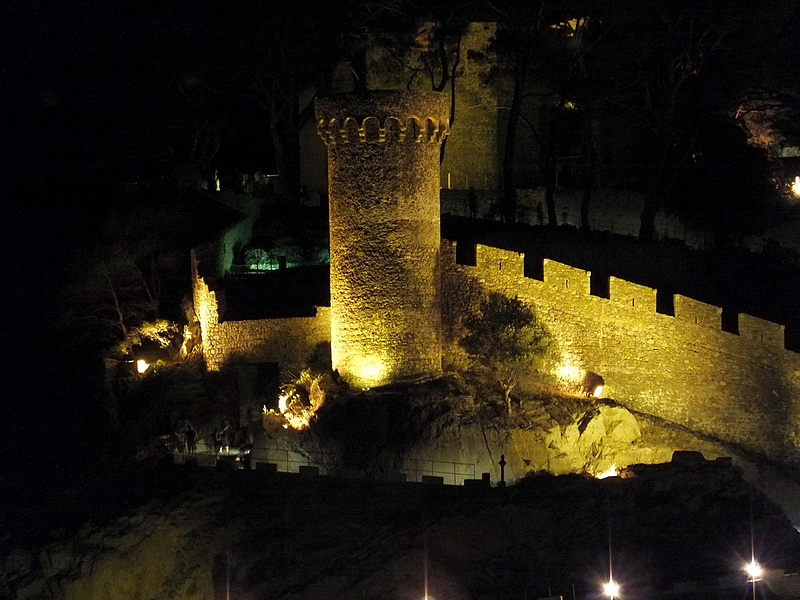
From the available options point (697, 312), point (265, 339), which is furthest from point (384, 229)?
point (697, 312)

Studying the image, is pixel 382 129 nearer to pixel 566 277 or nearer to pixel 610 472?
pixel 566 277

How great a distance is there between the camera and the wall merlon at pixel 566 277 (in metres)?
26.4

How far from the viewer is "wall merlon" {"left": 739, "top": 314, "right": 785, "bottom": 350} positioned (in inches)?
966

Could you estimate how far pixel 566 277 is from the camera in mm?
26578

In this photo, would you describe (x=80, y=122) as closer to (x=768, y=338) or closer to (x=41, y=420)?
(x=41, y=420)

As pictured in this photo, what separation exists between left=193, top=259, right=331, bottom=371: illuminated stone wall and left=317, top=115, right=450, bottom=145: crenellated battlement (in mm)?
4039

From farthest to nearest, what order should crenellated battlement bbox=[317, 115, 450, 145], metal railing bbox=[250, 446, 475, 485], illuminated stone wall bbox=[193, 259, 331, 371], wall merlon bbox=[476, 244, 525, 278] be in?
illuminated stone wall bbox=[193, 259, 331, 371] → wall merlon bbox=[476, 244, 525, 278] → crenellated battlement bbox=[317, 115, 450, 145] → metal railing bbox=[250, 446, 475, 485]

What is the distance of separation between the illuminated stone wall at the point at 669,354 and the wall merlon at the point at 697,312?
0.02m

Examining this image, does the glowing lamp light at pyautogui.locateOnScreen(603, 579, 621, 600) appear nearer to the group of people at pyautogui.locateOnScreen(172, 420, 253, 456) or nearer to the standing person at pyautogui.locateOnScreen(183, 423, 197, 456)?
the group of people at pyautogui.locateOnScreen(172, 420, 253, 456)

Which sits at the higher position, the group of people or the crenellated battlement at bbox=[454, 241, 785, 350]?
the crenellated battlement at bbox=[454, 241, 785, 350]

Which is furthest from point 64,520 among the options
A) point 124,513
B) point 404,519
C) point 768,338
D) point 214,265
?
point 768,338

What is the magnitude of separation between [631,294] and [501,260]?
2.80 metres

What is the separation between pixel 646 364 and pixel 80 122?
20.6m

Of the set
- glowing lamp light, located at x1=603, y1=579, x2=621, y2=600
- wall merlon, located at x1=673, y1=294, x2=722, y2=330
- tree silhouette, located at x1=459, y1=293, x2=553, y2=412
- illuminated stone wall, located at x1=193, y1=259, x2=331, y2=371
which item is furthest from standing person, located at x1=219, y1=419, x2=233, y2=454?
glowing lamp light, located at x1=603, y1=579, x2=621, y2=600
